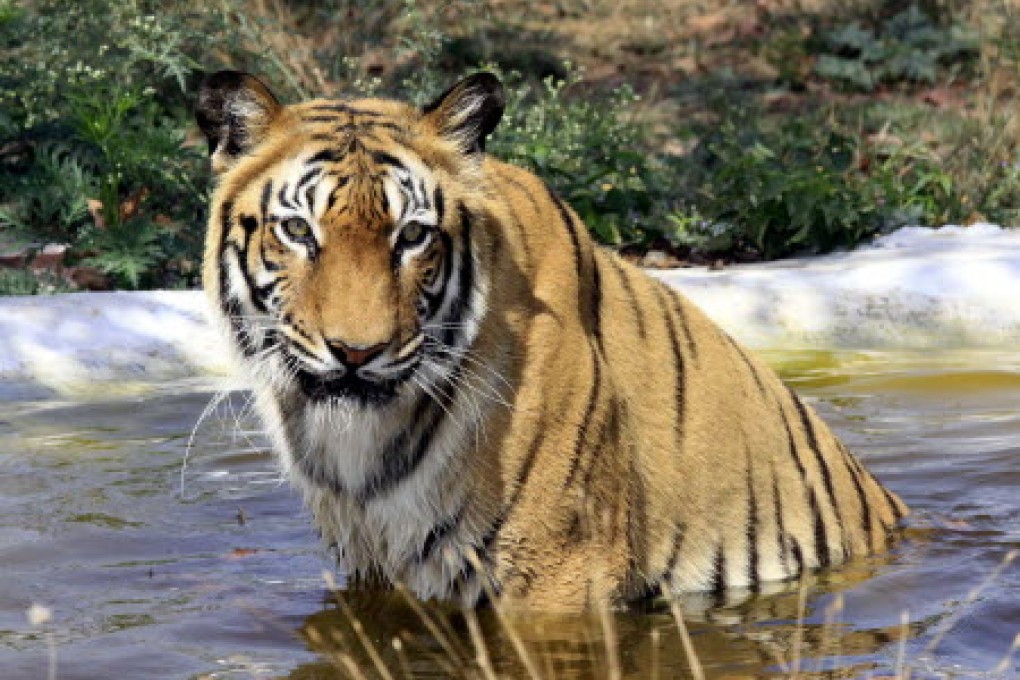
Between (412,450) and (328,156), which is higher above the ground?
(328,156)

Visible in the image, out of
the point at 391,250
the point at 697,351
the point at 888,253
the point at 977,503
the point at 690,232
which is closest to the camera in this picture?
the point at 391,250

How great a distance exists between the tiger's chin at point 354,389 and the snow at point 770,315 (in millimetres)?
3479

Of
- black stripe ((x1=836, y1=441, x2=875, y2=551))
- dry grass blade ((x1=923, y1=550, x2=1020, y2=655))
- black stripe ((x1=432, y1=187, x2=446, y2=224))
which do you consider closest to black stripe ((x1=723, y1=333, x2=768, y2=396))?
black stripe ((x1=836, y1=441, x2=875, y2=551))

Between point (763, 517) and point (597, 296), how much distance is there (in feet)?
2.45

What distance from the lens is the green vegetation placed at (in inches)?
313

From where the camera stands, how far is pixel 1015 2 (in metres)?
14.0

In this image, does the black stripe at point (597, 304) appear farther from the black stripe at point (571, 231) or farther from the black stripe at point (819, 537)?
the black stripe at point (819, 537)

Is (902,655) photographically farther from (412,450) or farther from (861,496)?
(861,496)

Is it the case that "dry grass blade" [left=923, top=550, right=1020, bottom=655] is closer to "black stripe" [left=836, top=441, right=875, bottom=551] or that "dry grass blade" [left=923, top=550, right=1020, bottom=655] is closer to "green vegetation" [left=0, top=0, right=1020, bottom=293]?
"black stripe" [left=836, top=441, right=875, bottom=551]

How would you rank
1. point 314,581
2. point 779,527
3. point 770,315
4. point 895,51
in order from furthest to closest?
point 895,51
point 770,315
point 314,581
point 779,527

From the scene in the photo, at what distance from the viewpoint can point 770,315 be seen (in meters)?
7.49

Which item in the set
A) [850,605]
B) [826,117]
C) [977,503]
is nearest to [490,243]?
[850,605]

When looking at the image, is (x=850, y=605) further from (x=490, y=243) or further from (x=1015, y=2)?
(x=1015, y=2)

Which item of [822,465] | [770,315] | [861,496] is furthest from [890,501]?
[770,315]
